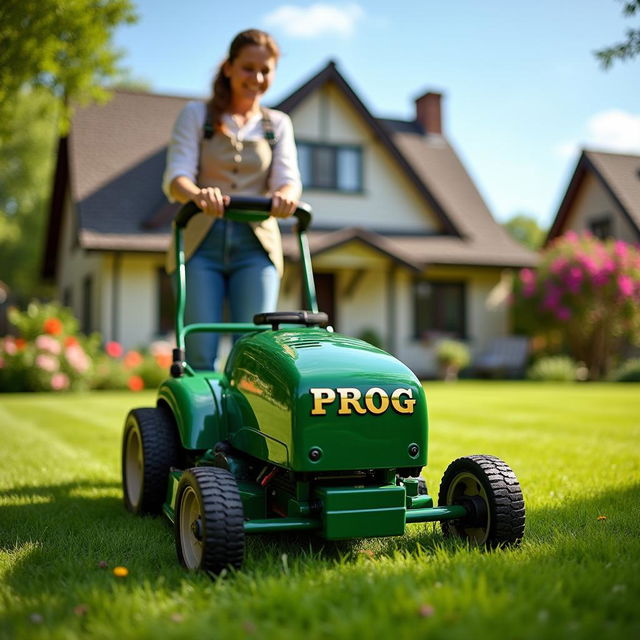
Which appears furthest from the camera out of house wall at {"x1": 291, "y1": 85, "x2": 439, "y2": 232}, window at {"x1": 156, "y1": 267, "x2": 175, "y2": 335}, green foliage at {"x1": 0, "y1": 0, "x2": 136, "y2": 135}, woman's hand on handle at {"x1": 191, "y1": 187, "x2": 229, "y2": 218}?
house wall at {"x1": 291, "y1": 85, "x2": 439, "y2": 232}

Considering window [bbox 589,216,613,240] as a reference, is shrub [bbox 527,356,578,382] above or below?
below

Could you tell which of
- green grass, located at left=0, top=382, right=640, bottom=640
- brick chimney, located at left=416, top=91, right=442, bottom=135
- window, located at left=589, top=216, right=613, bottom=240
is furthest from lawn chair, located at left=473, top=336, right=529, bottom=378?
green grass, located at left=0, top=382, right=640, bottom=640

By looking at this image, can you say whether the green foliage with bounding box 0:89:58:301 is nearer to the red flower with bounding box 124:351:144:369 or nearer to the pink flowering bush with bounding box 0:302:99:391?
the red flower with bounding box 124:351:144:369

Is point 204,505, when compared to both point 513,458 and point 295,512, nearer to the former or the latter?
point 295,512

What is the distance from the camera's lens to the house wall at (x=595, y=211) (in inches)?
902

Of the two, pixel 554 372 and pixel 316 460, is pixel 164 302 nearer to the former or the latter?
pixel 554 372

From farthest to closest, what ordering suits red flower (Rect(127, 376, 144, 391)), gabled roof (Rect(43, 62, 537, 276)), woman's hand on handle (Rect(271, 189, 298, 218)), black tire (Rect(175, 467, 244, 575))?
gabled roof (Rect(43, 62, 537, 276)), red flower (Rect(127, 376, 144, 391)), woman's hand on handle (Rect(271, 189, 298, 218)), black tire (Rect(175, 467, 244, 575))

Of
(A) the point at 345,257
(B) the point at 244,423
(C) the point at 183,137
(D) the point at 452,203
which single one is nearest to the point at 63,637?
(B) the point at 244,423

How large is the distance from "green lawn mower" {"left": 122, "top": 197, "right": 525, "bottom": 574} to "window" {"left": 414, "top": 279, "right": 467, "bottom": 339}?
621 inches

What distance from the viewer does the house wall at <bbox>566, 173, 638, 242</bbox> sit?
22909 millimetres

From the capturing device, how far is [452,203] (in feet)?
66.5

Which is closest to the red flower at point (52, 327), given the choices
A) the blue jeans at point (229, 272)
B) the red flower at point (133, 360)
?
the red flower at point (133, 360)

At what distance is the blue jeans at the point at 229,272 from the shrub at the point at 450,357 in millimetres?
13763

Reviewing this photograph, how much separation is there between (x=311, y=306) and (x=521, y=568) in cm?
182
